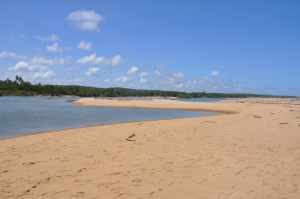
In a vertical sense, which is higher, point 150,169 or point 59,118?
point 150,169

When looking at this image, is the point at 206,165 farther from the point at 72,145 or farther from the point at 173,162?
the point at 72,145

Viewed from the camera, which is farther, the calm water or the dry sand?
the calm water

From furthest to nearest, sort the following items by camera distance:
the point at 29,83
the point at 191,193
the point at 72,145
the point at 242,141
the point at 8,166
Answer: the point at 29,83 → the point at 242,141 → the point at 72,145 → the point at 8,166 → the point at 191,193

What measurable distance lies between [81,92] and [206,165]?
440 feet

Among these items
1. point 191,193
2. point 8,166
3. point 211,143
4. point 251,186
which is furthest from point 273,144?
point 8,166

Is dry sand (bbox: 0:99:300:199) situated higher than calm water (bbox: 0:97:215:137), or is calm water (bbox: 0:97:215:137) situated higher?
dry sand (bbox: 0:99:300:199)

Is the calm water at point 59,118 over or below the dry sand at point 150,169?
below

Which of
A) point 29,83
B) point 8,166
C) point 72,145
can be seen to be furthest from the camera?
point 29,83

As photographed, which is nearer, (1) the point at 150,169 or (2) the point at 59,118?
(1) the point at 150,169

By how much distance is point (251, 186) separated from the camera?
5.93 meters

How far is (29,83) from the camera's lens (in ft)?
449

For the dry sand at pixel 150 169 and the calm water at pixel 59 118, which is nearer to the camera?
the dry sand at pixel 150 169

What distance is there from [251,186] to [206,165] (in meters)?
1.72

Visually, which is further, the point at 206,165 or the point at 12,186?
the point at 206,165
